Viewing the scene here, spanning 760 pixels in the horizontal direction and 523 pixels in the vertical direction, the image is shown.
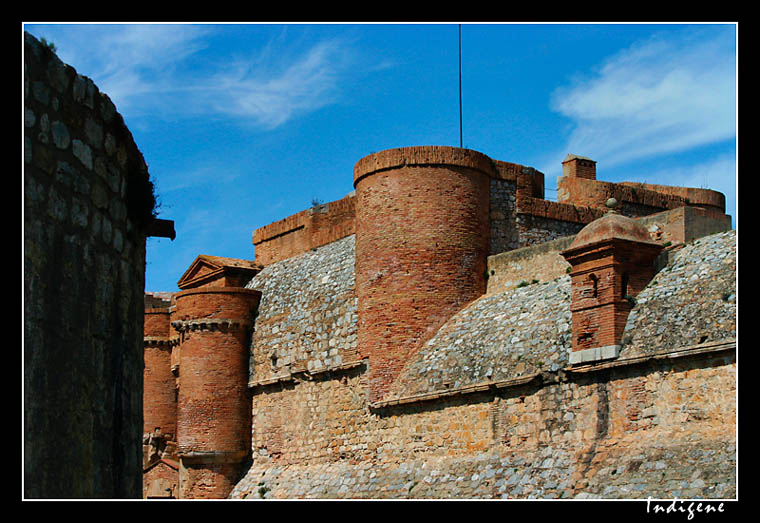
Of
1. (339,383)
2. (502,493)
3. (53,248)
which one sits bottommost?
(502,493)

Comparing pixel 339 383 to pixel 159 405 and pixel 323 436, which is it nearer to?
pixel 323 436

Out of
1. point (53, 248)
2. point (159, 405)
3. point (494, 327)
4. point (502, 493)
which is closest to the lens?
point (53, 248)

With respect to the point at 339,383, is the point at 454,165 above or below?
above

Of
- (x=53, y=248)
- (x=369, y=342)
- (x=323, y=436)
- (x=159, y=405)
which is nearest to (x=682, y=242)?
(x=369, y=342)

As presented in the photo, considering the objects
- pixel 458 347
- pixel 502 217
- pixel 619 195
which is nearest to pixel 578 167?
pixel 619 195

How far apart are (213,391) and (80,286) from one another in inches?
769

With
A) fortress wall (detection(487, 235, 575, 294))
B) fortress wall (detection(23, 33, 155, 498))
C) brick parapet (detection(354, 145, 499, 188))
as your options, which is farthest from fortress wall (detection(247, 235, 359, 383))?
fortress wall (detection(23, 33, 155, 498))

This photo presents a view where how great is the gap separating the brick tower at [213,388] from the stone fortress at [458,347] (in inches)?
1.7

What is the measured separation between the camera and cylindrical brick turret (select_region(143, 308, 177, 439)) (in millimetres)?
29609

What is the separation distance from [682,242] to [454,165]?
530cm

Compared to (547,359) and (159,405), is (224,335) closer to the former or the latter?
(159,405)

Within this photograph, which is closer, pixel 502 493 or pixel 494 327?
pixel 502 493

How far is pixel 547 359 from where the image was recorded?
Result: 1772cm

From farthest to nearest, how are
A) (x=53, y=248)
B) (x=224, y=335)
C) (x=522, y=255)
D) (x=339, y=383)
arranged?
(x=224, y=335) < (x=339, y=383) < (x=522, y=255) < (x=53, y=248)
